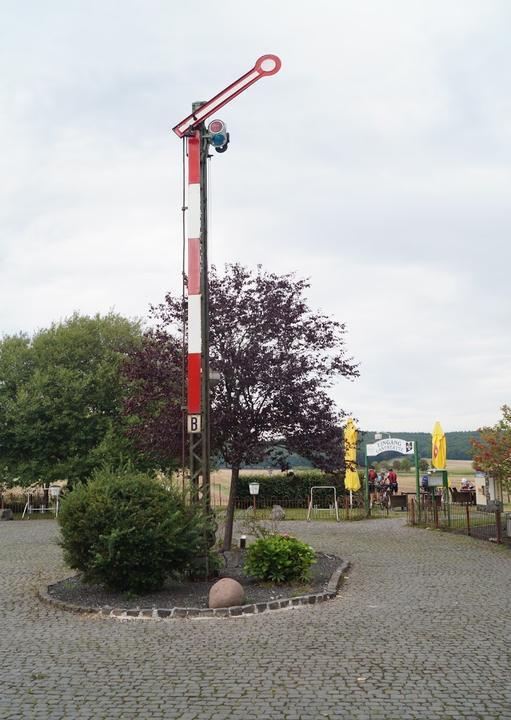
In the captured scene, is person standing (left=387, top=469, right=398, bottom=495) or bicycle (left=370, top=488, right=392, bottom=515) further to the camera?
person standing (left=387, top=469, right=398, bottom=495)

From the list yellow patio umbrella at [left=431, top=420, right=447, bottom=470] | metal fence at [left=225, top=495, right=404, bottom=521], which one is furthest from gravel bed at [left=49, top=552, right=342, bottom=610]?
yellow patio umbrella at [left=431, top=420, right=447, bottom=470]

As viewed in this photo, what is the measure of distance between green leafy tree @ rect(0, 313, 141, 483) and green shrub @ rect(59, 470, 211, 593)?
21.4 metres

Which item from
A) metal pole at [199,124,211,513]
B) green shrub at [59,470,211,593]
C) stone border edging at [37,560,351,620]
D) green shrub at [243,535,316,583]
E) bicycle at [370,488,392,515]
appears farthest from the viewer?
bicycle at [370,488,392,515]

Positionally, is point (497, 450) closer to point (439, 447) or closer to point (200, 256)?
point (200, 256)

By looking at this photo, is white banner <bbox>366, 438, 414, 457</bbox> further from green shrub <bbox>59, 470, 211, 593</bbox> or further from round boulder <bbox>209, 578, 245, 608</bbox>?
round boulder <bbox>209, 578, 245, 608</bbox>

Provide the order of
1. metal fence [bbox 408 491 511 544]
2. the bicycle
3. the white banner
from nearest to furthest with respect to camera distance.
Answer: metal fence [bbox 408 491 511 544] < the white banner < the bicycle

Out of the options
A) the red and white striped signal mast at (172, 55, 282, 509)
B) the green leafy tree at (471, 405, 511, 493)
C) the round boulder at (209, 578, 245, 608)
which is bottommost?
the round boulder at (209, 578, 245, 608)

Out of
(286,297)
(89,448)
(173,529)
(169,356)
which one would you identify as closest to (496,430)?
(286,297)

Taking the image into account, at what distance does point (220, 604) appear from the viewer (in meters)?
9.62

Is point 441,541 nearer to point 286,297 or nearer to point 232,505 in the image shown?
point 232,505

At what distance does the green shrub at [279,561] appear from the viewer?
11.3 metres

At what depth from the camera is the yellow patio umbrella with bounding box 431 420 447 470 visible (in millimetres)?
26219

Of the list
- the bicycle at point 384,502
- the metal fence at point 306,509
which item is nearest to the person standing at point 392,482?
the bicycle at point 384,502

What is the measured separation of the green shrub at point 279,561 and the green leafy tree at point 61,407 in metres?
21.3
